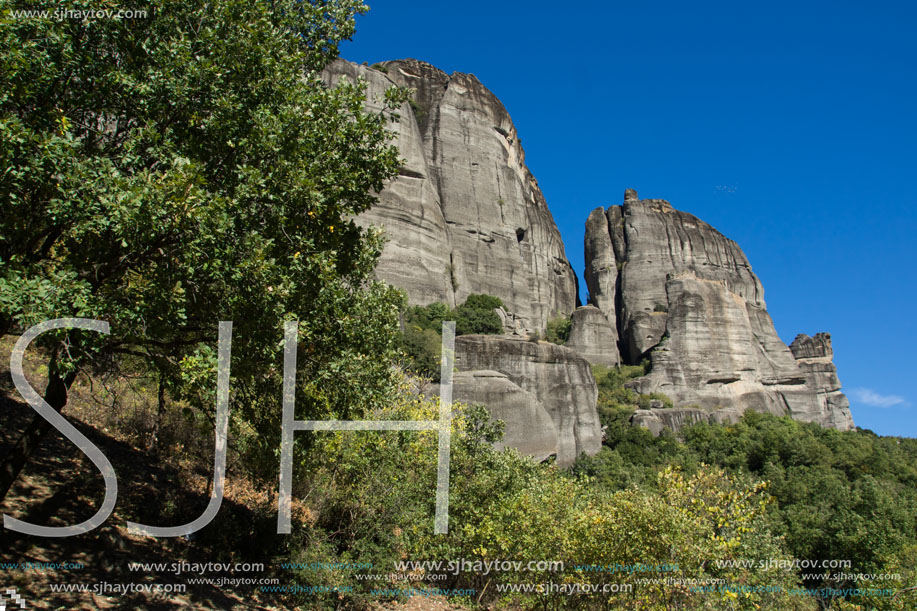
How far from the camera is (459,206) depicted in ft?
209

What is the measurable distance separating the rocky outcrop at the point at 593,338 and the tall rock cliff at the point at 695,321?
4.69m

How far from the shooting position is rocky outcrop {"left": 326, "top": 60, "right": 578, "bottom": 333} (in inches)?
2136

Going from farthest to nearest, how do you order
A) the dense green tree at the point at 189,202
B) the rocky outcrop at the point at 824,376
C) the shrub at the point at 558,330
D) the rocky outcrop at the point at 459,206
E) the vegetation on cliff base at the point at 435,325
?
the rocky outcrop at the point at 824,376 < the shrub at the point at 558,330 < the rocky outcrop at the point at 459,206 < the vegetation on cliff base at the point at 435,325 < the dense green tree at the point at 189,202

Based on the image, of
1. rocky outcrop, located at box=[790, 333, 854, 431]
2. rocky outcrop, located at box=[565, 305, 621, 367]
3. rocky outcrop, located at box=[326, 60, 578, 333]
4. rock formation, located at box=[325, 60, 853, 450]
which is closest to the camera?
rock formation, located at box=[325, 60, 853, 450]

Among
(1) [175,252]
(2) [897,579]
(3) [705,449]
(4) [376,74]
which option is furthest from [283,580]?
(4) [376,74]

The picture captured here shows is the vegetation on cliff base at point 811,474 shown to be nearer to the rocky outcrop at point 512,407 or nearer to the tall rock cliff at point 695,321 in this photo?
the tall rock cliff at point 695,321

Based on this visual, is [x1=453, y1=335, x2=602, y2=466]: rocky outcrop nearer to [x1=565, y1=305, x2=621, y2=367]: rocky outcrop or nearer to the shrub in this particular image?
[x1=565, y1=305, x2=621, y2=367]: rocky outcrop

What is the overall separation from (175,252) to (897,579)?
97.5 feet

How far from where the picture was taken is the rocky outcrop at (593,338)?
6765cm

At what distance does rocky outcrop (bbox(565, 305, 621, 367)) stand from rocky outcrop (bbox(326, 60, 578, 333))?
14.2ft

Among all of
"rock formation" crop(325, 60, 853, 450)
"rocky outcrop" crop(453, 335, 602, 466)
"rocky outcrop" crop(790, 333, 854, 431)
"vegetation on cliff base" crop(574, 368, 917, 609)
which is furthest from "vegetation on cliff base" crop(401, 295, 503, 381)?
"rocky outcrop" crop(790, 333, 854, 431)

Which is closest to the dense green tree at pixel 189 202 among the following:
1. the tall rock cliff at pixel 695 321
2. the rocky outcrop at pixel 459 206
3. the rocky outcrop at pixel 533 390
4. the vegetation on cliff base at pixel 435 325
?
the vegetation on cliff base at pixel 435 325

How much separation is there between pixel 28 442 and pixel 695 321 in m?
66.4

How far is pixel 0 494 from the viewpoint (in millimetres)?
7582
